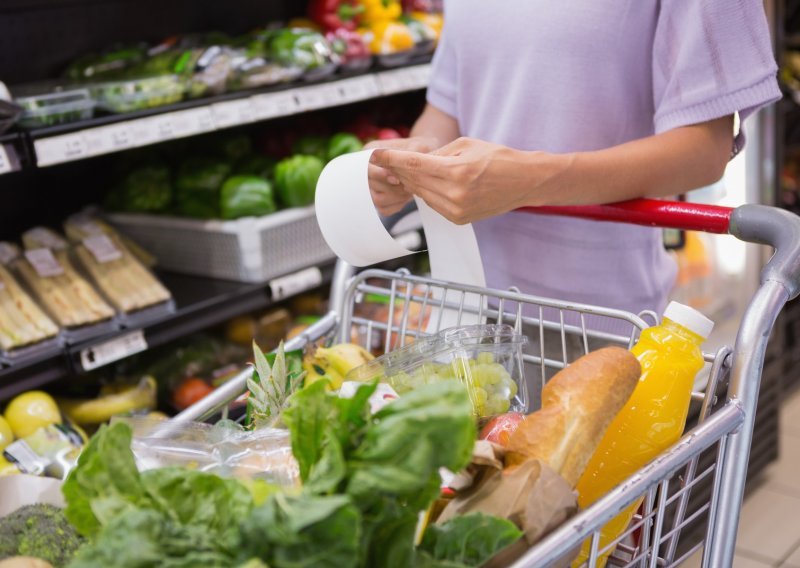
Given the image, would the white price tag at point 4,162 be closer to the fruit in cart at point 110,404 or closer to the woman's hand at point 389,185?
the fruit in cart at point 110,404

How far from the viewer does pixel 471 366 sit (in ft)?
3.39

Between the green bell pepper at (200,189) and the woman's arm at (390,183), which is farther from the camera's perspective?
the green bell pepper at (200,189)

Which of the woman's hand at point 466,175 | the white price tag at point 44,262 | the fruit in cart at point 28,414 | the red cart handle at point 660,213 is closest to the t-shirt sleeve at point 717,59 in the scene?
the red cart handle at point 660,213

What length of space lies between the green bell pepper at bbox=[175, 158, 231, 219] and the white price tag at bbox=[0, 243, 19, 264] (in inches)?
18.8

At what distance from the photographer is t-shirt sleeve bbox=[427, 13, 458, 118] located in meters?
1.63

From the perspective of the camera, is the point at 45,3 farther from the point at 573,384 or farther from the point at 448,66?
the point at 573,384

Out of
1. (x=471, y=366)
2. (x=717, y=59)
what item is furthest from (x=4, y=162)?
(x=717, y=59)

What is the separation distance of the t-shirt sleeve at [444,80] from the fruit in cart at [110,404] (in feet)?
3.54

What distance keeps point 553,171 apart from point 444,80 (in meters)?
0.55

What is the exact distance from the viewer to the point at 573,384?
889 mm

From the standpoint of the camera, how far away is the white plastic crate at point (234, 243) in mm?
2365

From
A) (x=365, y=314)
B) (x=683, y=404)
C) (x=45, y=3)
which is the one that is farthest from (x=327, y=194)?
(x=45, y=3)

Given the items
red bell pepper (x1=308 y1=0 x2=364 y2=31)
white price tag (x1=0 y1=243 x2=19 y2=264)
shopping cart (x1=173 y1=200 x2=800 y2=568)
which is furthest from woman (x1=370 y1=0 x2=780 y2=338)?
red bell pepper (x1=308 y1=0 x2=364 y2=31)

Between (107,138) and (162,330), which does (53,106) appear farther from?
(162,330)
